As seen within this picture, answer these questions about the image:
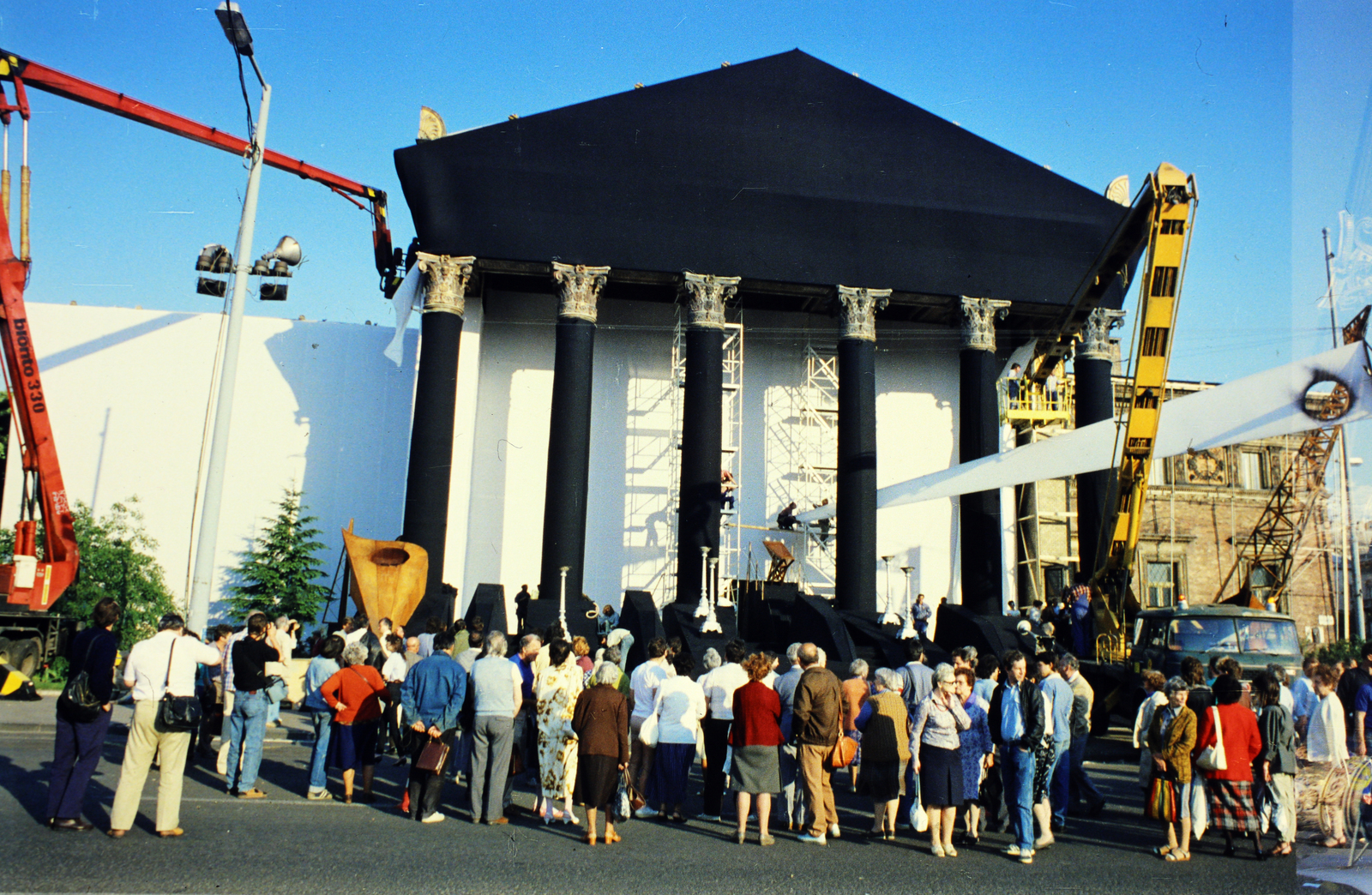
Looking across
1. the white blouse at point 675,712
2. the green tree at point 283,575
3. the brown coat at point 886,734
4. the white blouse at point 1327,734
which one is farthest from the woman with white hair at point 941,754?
the green tree at point 283,575

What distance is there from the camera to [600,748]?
853 cm

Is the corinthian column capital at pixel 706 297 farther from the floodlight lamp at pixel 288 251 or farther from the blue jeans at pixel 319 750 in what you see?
the blue jeans at pixel 319 750

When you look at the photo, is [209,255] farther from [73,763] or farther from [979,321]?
[979,321]

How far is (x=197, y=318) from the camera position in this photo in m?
29.5

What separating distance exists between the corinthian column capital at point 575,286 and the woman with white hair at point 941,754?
18759 millimetres

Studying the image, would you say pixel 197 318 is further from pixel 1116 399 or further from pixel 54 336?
pixel 1116 399

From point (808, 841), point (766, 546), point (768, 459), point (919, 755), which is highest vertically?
point (768, 459)

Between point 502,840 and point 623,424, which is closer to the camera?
point 502,840

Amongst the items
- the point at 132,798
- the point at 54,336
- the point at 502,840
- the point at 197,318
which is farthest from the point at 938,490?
the point at 54,336

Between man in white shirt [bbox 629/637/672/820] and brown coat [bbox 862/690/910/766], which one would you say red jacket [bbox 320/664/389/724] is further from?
brown coat [bbox 862/690/910/766]

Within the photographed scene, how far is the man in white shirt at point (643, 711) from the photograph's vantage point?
9812 millimetres

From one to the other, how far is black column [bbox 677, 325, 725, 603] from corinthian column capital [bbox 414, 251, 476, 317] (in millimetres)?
6216

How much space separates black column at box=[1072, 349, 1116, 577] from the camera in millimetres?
27069

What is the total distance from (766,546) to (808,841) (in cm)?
1819
